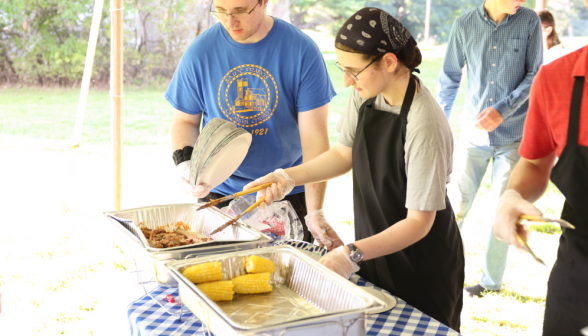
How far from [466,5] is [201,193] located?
1108cm

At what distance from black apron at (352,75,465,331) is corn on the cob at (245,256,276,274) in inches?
19.1

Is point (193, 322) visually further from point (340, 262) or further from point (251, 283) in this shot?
point (340, 262)

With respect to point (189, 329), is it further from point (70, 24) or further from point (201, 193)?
point (70, 24)

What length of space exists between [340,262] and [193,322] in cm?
45

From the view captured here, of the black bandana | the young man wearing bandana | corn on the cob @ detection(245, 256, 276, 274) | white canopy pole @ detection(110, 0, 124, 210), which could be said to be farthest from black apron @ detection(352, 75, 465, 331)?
white canopy pole @ detection(110, 0, 124, 210)

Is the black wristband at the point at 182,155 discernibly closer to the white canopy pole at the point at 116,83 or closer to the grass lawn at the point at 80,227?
the grass lawn at the point at 80,227

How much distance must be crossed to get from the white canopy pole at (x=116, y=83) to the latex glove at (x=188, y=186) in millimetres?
1555

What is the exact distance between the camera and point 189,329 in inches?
55.1

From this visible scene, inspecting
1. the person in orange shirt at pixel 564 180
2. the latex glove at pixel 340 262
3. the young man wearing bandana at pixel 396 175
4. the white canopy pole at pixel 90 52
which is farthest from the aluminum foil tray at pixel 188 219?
the white canopy pole at pixel 90 52

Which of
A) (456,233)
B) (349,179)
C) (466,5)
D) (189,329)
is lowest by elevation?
(349,179)

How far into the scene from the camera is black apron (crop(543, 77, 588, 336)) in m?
1.33

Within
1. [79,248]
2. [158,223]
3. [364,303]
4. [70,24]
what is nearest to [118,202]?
[79,248]

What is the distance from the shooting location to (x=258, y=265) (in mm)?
1466

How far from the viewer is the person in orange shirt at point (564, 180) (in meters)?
1.33
